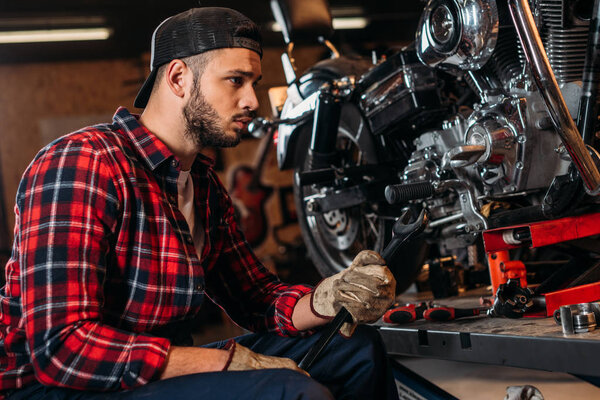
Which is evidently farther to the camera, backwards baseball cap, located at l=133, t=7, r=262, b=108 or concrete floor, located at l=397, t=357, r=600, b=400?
concrete floor, located at l=397, t=357, r=600, b=400

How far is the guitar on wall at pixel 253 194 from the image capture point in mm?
7250

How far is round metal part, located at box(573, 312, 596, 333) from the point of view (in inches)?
54.7

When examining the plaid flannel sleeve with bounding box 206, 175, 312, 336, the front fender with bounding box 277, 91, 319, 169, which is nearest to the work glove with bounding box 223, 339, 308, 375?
the plaid flannel sleeve with bounding box 206, 175, 312, 336

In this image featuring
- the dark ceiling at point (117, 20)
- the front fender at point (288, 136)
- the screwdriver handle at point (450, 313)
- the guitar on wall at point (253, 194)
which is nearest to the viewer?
the screwdriver handle at point (450, 313)

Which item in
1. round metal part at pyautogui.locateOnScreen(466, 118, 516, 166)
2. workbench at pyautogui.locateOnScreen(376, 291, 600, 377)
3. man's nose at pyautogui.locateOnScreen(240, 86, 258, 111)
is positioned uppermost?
man's nose at pyautogui.locateOnScreen(240, 86, 258, 111)

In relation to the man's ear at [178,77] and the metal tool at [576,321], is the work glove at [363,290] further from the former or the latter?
the man's ear at [178,77]

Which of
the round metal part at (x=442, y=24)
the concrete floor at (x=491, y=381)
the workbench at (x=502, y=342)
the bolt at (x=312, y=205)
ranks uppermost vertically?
the round metal part at (x=442, y=24)

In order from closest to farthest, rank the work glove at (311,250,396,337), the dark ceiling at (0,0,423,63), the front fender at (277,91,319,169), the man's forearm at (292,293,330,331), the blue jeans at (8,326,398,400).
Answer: the blue jeans at (8,326,398,400)
the work glove at (311,250,396,337)
the man's forearm at (292,293,330,331)
the front fender at (277,91,319,169)
the dark ceiling at (0,0,423,63)

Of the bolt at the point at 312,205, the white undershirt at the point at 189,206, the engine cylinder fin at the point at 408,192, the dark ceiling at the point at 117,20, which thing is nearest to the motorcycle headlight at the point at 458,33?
the engine cylinder fin at the point at 408,192

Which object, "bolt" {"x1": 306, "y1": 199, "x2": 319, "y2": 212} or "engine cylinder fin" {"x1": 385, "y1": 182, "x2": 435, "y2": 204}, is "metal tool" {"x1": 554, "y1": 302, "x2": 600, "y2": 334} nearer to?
"engine cylinder fin" {"x1": 385, "y1": 182, "x2": 435, "y2": 204}

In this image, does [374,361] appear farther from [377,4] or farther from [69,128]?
[377,4]

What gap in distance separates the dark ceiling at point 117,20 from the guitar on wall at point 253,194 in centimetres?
136

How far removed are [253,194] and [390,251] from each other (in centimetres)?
597

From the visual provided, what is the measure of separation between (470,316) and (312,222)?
3.88ft
